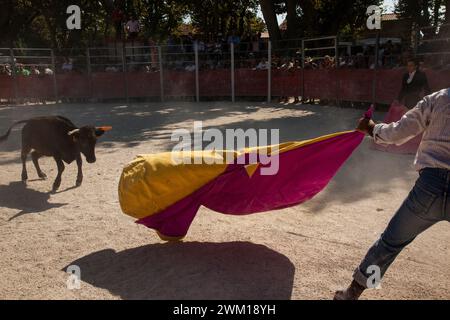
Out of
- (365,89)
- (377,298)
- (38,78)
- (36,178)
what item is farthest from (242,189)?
(38,78)

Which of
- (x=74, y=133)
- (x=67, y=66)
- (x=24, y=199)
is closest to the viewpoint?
(x=24, y=199)

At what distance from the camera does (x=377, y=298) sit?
330 cm

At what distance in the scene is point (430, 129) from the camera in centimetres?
275

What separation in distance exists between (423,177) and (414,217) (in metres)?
0.24

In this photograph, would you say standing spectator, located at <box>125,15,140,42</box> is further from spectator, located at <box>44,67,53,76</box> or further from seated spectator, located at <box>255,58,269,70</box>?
seated spectator, located at <box>255,58,269,70</box>

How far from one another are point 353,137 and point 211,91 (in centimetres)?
1571

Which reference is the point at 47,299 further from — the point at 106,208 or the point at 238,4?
the point at 238,4

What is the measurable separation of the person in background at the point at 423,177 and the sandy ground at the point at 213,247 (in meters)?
0.60

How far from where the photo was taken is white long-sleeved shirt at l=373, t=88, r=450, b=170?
268cm

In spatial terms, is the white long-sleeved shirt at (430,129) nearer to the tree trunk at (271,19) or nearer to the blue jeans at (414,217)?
the blue jeans at (414,217)

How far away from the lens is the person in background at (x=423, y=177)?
8.79 ft

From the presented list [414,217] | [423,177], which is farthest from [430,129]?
[414,217]

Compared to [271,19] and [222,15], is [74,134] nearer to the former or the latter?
[271,19]

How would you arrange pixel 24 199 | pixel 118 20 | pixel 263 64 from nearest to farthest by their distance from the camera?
pixel 24 199, pixel 263 64, pixel 118 20
